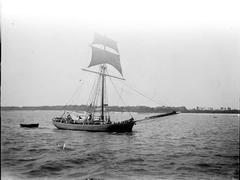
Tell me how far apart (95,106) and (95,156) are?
10.0 metres

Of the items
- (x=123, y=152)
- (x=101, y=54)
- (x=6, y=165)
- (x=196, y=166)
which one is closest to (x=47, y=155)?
(x=6, y=165)

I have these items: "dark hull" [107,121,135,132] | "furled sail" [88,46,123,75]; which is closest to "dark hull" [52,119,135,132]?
"dark hull" [107,121,135,132]

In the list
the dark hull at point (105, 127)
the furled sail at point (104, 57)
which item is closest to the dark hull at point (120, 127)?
the dark hull at point (105, 127)

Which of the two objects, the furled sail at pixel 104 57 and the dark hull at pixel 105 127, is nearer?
the furled sail at pixel 104 57

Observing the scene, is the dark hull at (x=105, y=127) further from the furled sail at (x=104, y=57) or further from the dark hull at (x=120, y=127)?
the furled sail at (x=104, y=57)

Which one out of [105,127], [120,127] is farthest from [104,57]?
[120,127]

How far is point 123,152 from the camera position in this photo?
11.1 metres

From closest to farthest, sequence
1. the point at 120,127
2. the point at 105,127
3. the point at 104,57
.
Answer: the point at 104,57, the point at 105,127, the point at 120,127

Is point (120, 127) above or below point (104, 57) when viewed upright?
below

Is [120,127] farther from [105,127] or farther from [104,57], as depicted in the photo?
[104,57]

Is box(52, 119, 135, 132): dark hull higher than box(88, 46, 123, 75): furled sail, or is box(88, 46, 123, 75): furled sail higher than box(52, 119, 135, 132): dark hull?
box(88, 46, 123, 75): furled sail

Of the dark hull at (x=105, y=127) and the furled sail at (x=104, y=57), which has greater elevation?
the furled sail at (x=104, y=57)

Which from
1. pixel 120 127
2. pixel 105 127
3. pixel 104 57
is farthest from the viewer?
pixel 120 127

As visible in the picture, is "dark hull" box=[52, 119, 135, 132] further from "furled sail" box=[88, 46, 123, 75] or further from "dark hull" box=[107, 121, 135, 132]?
"furled sail" box=[88, 46, 123, 75]
